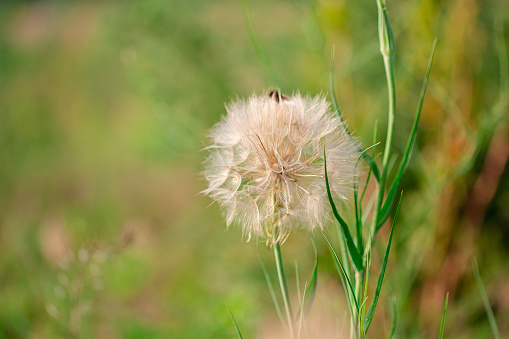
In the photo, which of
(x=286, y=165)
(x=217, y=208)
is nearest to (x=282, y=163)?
(x=286, y=165)

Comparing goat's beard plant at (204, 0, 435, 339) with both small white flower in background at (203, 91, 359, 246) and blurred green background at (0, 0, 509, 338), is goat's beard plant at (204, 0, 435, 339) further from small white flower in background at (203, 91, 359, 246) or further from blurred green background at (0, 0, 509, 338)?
blurred green background at (0, 0, 509, 338)

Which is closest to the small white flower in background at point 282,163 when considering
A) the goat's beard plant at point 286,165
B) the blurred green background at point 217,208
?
the goat's beard plant at point 286,165

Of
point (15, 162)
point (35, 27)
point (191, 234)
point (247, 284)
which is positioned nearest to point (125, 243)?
point (247, 284)

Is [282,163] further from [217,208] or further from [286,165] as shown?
Result: [217,208]

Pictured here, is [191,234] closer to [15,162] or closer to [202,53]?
[202,53]

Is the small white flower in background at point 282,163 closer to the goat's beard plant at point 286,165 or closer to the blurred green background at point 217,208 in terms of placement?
the goat's beard plant at point 286,165

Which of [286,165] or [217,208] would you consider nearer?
[286,165]
